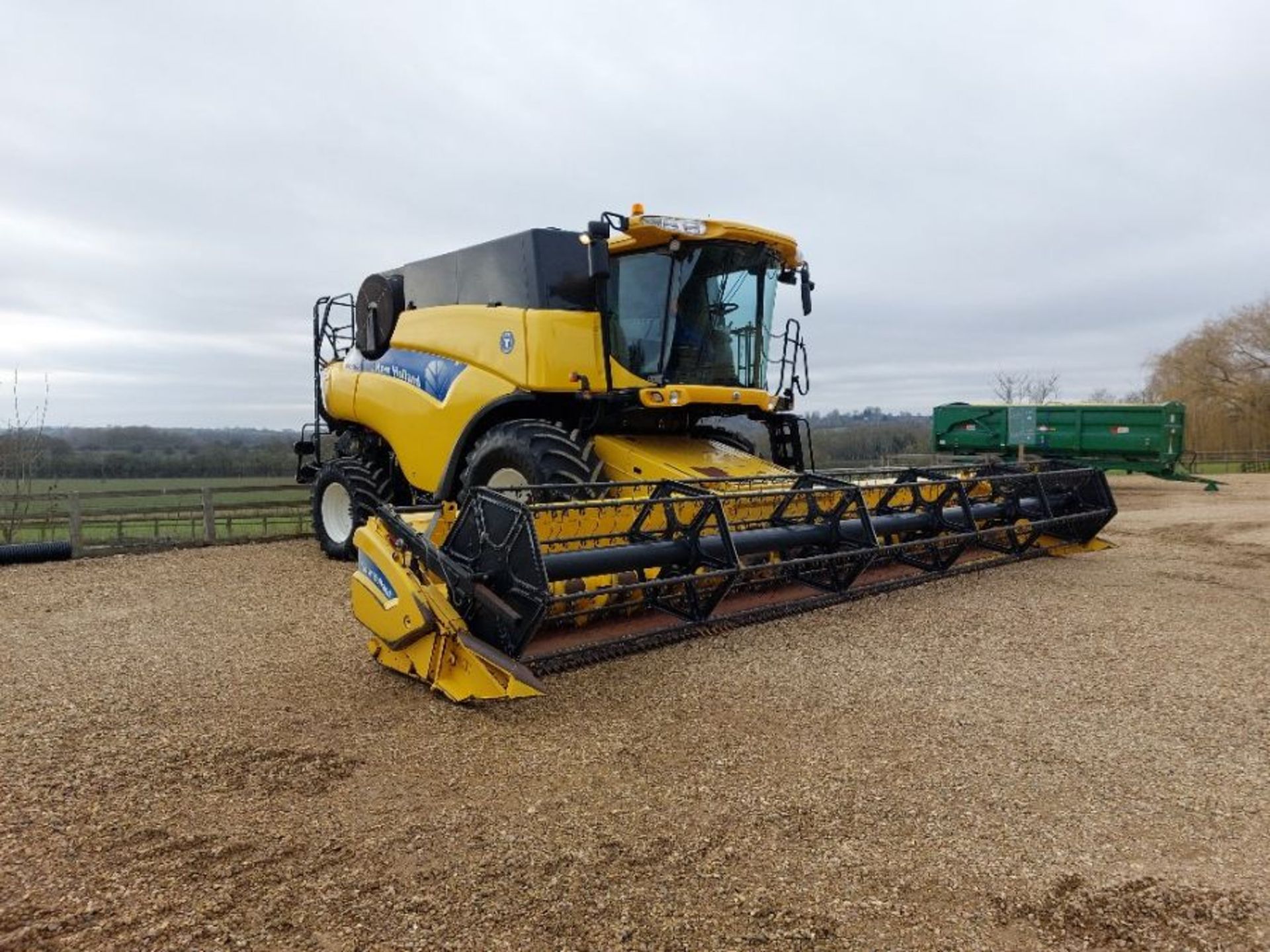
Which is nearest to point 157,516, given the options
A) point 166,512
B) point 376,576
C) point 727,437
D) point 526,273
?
point 166,512

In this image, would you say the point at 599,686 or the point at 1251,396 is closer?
the point at 599,686

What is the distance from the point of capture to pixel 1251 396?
33656 mm

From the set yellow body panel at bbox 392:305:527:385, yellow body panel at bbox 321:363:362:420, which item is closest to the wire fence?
yellow body panel at bbox 321:363:362:420

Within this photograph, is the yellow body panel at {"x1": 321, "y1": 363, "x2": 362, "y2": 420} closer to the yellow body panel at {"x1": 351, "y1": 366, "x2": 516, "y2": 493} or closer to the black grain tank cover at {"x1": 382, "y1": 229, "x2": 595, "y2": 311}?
the yellow body panel at {"x1": 351, "y1": 366, "x2": 516, "y2": 493}

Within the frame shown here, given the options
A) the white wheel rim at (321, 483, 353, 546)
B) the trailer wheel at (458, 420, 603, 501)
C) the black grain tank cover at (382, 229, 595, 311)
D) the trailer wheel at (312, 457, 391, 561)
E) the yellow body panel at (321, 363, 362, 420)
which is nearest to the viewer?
the trailer wheel at (458, 420, 603, 501)

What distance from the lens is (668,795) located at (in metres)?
3.20

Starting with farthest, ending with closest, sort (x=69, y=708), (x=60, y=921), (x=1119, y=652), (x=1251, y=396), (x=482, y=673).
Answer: (x=1251, y=396) < (x=1119, y=652) < (x=69, y=708) < (x=482, y=673) < (x=60, y=921)

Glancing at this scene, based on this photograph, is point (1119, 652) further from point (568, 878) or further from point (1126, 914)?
point (568, 878)

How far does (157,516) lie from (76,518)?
65.9 inches

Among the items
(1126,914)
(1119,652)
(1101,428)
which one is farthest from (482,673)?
(1101,428)

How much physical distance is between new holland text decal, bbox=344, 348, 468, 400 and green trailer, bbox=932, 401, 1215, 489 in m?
15.7

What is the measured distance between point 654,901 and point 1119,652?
159 inches

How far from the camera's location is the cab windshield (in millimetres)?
7031

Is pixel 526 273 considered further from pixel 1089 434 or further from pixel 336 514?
pixel 1089 434
